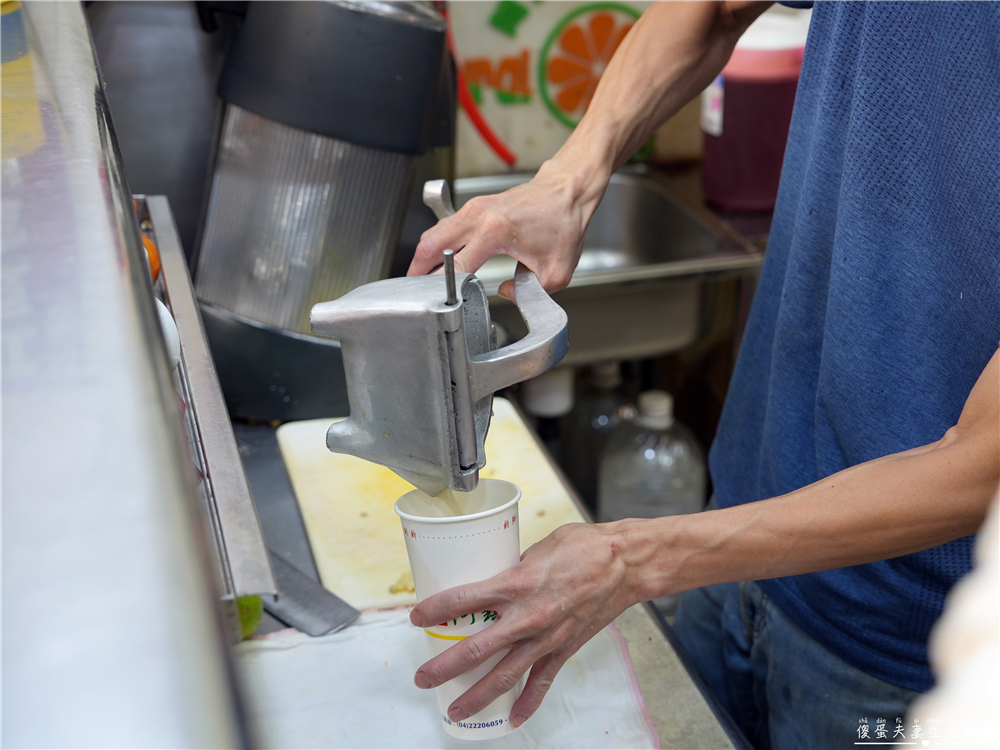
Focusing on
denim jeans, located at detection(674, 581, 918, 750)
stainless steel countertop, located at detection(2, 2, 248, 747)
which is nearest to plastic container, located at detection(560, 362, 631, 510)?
denim jeans, located at detection(674, 581, 918, 750)

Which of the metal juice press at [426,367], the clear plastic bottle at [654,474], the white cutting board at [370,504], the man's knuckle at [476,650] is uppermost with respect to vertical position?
the metal juice press at [426,367]

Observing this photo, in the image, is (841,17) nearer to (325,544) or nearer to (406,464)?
(406,464)

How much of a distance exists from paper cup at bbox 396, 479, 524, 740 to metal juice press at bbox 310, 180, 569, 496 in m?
0.03

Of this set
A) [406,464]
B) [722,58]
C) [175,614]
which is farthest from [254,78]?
[175,614]

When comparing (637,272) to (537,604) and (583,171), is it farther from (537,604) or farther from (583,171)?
(537,604)

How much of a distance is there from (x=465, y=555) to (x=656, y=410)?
1.16m

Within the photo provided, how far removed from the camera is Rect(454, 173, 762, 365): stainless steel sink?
5.67 feet

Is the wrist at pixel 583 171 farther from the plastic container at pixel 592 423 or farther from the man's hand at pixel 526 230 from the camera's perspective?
the plastic container at pixel 592 423

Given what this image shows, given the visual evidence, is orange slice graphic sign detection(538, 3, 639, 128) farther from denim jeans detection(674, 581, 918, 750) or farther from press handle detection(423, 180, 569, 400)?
press handle detection(423, 180, 569, 400)

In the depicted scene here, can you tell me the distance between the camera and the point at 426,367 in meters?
0.60

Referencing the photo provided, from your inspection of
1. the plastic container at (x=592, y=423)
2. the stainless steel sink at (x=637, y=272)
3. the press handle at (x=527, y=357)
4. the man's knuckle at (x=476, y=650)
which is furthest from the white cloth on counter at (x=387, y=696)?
the plastic container at (x=592, y=423)

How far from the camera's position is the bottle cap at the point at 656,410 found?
1.76 m

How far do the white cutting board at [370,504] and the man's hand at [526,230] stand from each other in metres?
0.34

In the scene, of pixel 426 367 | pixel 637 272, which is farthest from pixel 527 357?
pixel 637 272
